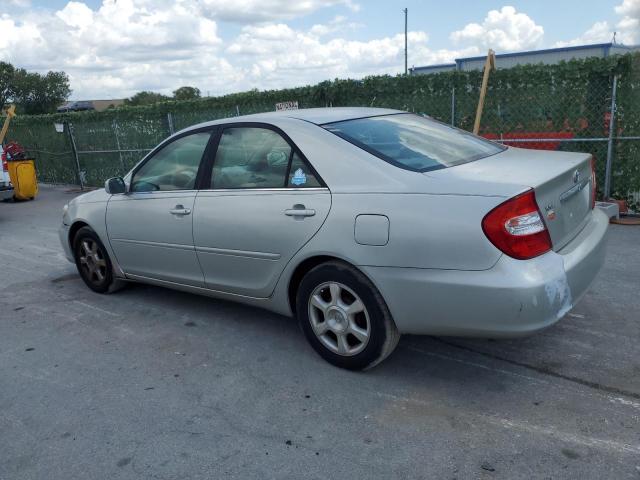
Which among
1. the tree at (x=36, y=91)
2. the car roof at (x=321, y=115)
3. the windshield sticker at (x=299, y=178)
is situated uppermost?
the tree at (x=36, y=91)

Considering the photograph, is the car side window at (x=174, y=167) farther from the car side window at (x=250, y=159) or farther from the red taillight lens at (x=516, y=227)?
the red taillight lens at (x=516, y=227)

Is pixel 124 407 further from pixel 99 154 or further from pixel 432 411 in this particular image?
pixel 99 154

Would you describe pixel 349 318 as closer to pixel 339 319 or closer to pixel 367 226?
pixel 339 319

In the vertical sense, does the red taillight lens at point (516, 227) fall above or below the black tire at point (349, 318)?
above

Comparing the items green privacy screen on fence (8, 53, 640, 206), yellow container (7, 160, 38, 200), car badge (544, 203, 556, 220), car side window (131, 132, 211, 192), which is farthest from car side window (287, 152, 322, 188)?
yellow container (7, 160, 38, 200)

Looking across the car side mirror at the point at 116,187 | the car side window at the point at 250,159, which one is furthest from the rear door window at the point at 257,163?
the car side mirror at the point at 116,187

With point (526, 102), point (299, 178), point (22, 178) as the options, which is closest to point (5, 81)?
point (22, 178)

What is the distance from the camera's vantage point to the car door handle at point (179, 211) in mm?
4172

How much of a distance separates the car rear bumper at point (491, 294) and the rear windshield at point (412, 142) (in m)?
0.68

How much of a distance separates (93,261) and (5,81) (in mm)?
53818

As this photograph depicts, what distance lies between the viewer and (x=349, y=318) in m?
3.34

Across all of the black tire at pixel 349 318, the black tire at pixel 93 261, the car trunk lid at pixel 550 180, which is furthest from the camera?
the black tire at pixel 93 261

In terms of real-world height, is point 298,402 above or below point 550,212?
below

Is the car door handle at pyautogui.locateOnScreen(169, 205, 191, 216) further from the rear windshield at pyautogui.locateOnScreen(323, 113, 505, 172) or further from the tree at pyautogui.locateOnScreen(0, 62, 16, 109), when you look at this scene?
the tree at pyautogui.locateOnScreen(0, 62, 16, 109)
